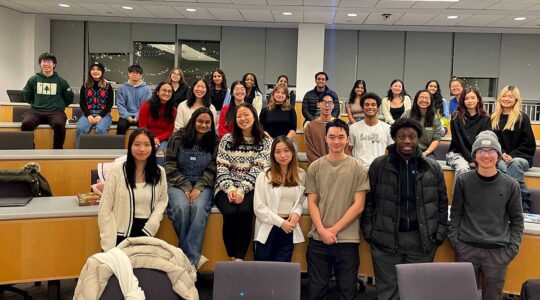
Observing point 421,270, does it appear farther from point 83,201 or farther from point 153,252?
point 83,201

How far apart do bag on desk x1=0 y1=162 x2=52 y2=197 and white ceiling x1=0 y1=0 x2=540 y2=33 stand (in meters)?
5.60

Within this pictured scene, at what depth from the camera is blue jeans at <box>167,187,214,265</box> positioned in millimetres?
3076

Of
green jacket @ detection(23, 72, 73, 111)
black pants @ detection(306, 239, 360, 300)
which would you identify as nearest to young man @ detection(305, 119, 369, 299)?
black pants @ detection(306, 239, 360, 300)

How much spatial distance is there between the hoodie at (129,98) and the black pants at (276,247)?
3.14 metres

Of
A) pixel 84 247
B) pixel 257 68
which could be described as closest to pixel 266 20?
pixel 257 68

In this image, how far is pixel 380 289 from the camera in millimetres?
2895

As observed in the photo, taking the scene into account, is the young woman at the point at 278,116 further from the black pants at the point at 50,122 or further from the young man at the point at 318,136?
the black pants at the point at 50,122

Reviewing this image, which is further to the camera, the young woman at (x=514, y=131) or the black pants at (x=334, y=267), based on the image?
the young woman at (x=514, y=131)

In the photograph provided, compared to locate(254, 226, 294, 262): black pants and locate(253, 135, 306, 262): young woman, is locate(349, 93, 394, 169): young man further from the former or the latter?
locate(254, 226, 294, 262): black pants

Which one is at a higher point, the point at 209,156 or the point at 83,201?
the point at 209,156

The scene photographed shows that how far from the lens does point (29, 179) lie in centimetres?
326

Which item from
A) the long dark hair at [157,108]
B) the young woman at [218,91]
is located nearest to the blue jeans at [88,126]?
the long dark hair at [157,108]

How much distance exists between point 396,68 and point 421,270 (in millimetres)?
→ 9451

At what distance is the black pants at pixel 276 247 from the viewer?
305 cm
